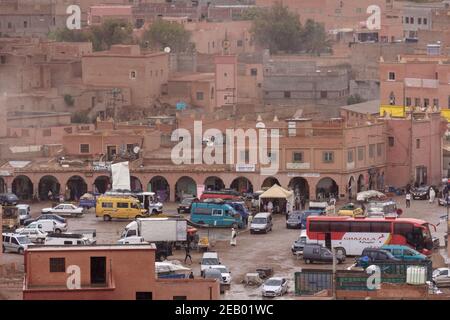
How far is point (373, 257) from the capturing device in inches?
1169

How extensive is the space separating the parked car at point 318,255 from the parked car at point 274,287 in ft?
8.18

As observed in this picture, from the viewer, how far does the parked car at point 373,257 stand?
28956 mm

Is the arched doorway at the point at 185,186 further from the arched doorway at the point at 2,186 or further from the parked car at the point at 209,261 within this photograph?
the parked car at the point at 209,261

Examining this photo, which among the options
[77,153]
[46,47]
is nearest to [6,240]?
[77,153]

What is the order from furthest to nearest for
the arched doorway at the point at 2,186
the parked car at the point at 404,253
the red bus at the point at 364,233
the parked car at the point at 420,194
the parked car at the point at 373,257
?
the arched doorway at the point at 2,186, the parked car at the point at 420,194, the red bus at the point at 364,233, the parked car at the point at 404,253, the parked car at the point at 373,257

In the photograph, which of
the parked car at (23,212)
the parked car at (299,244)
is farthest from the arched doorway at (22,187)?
the parked car at (299,244)

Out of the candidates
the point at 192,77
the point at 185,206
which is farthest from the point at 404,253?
the point at 192,77

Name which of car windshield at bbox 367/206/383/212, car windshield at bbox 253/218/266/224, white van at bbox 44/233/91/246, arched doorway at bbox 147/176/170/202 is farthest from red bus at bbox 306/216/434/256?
arched doorway at bbox 147/176/170/202

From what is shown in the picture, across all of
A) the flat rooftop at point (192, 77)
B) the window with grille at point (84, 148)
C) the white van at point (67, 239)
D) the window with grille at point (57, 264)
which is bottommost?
the white van at point (67, 239)

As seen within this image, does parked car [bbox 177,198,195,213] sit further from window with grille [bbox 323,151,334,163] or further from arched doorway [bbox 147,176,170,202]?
window with grille [bbox 323,151,334,163]

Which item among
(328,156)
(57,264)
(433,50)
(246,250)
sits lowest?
(246,250)

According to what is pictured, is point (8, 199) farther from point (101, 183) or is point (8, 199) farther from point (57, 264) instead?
point (57, 264)

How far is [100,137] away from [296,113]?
8543 millimetres

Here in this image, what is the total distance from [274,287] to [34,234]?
6222mm
